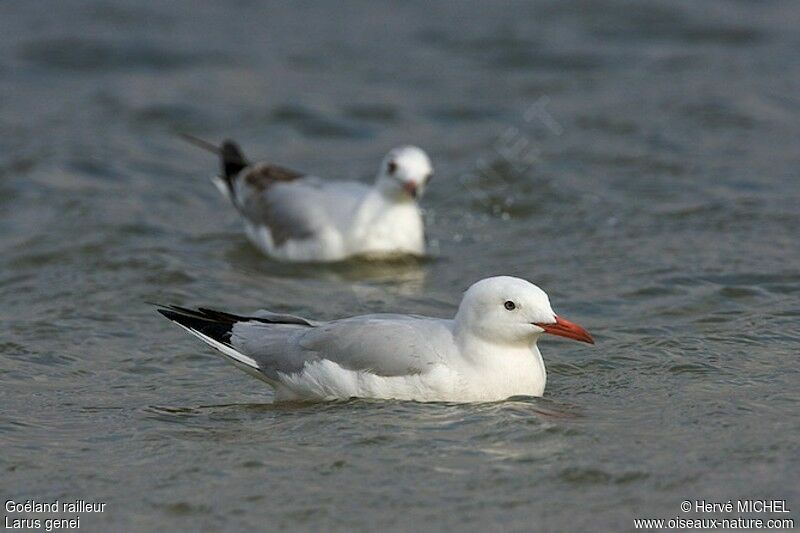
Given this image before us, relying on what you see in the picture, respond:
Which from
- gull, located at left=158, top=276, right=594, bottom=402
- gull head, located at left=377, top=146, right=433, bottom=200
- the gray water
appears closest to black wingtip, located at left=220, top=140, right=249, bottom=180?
the gray water

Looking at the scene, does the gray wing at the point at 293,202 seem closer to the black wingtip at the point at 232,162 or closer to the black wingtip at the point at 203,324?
the black wingtip at the point at 232,162

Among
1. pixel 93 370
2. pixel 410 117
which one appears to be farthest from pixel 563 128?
pixel 93 370

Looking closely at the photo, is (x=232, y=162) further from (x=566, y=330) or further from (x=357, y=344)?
(x=566, y=330)

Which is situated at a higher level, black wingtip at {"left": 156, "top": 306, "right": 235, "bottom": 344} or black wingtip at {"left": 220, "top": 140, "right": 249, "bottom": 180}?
black wingtip at {"left": 220, "top": 140, "right": 249, "bottom": 180}

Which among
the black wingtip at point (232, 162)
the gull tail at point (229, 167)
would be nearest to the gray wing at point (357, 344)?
the gull tail at point (229, 167)

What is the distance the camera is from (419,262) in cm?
1141

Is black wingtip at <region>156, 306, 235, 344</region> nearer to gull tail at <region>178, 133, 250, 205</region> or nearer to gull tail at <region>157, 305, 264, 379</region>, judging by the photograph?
gull tail at <region>157, 305, 264, 379</region>

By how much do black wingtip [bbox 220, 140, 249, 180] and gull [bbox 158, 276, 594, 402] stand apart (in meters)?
5.22

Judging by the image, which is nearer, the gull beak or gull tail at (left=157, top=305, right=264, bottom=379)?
the gull beak

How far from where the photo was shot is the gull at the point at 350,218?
449 inches

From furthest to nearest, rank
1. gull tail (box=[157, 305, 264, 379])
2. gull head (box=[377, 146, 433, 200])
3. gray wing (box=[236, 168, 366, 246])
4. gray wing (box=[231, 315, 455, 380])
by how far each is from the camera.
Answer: gray wing (box=[236, 168, 366, 246]), gull head (box=[377, 146, 433, 200]), gull tail (box=[157, 305, 264, 379]), gray wing (box=[231, 315, 455, 380])

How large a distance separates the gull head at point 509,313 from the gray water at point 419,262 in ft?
1.15

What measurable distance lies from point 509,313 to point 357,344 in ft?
2.54

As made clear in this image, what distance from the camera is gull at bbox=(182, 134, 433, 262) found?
11414 millimetres
